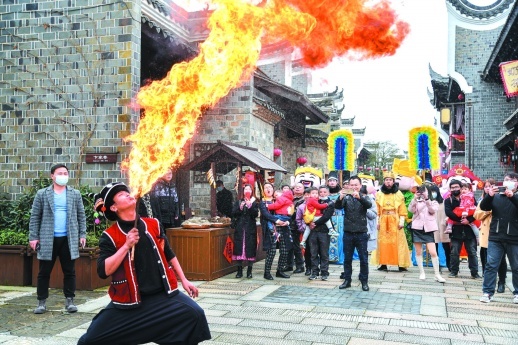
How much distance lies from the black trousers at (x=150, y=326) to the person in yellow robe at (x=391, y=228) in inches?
266

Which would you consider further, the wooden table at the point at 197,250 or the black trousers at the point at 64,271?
the wooden table at the point at 197,250

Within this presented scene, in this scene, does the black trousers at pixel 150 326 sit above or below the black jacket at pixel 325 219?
below

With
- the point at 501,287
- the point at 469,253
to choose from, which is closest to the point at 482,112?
the point at 469,253

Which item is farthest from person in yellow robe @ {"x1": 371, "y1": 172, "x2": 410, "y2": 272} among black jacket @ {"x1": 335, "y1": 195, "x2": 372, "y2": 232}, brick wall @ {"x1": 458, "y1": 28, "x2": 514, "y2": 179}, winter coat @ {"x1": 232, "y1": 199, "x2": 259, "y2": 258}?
brick wall @ {"x1": 458, "y1": 28, "x2": 514, "y2": 179}

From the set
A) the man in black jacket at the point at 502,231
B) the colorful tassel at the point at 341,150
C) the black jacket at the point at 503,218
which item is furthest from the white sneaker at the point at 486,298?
the colorful tassel at the point at 341,150

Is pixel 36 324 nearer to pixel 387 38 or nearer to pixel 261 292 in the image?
pixel 261 292

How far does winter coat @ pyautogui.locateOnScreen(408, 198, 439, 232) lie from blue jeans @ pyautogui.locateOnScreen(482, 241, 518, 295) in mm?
1745

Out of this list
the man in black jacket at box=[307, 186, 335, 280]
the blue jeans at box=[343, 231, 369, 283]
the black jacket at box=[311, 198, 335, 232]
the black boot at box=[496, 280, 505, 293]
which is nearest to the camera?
the black boot at box=[496, 280, 505, 293]

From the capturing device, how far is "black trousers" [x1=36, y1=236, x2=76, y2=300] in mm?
6438

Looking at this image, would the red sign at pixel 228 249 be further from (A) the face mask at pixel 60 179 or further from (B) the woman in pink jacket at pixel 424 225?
(A) the face mask at pixel 60 179

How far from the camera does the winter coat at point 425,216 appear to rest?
348 inches

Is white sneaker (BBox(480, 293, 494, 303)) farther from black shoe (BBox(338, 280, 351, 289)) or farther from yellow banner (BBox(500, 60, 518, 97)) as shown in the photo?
yellow banner (BBox(500, 60, 518, 97))

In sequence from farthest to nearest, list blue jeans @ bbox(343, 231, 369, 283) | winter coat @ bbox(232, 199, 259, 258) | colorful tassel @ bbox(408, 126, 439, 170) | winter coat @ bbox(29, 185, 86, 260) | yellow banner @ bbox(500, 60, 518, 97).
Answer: yellow banner @ bbox(500, 60, 518, 97) < colorful tassel @ bbox(408, 126, 439, 170) < winter coat @ bbox(232, 199, 259, 258) < blue jeans @ bbox(343, 231, 369, 283) < winter coat @ bbox(29, 185, 86, 260)

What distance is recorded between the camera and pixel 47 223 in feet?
21.7
